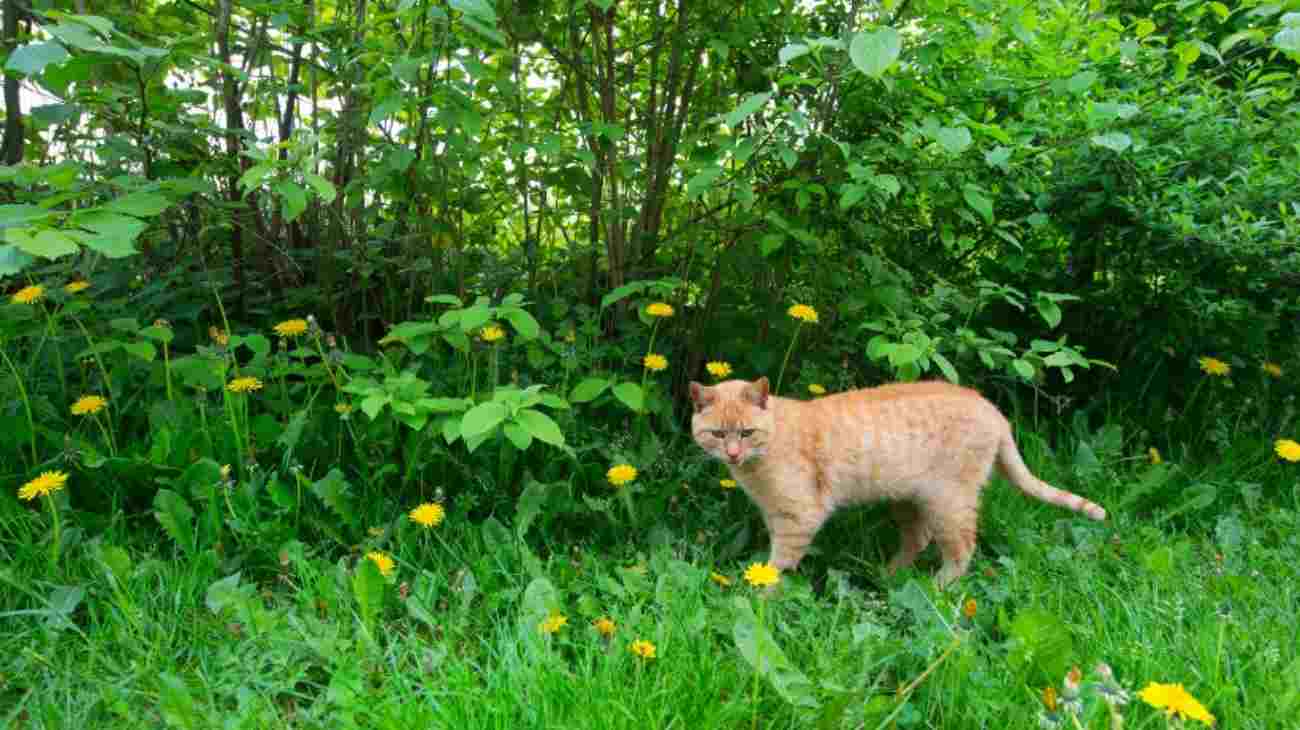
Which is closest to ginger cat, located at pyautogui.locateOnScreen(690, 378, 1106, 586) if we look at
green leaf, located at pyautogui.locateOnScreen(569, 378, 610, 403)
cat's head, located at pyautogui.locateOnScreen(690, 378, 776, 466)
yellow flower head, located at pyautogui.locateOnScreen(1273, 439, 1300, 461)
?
cat's head, located at pyautogui.locateOnScreen(690, 378, 776, 466)

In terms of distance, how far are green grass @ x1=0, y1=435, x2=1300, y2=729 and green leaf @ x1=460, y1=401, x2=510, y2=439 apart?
459 mm

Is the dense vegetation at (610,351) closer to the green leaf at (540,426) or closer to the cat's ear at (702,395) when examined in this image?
the green leaf at (540,426)

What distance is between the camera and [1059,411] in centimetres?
A: 376

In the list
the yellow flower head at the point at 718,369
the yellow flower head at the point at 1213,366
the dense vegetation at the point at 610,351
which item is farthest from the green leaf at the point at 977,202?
the yellow flower head at the point at 1213,366

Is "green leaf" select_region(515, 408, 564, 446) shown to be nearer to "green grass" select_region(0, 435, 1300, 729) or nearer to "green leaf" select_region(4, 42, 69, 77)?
"green grass" select_region(0, 435, 1300, 729)

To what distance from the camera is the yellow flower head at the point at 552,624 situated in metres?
2.17

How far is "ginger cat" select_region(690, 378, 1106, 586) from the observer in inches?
107

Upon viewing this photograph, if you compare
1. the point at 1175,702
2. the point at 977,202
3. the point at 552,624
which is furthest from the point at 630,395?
the point at 1175,702

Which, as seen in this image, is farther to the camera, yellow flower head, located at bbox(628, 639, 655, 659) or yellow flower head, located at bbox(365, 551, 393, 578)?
yellow flower head, located at bbox(365, 551, 393, 578)

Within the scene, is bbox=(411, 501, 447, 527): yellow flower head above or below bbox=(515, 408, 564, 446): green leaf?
below

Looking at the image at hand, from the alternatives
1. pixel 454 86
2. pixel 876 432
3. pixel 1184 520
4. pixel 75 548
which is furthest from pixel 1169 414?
pixel 75 548

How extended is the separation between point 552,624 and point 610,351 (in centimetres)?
139

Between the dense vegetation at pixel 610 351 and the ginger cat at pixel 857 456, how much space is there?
15 cm

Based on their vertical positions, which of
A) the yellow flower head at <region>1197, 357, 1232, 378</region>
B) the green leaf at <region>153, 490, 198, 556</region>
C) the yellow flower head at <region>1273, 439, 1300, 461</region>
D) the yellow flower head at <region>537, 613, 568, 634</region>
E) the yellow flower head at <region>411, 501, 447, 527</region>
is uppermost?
the yellow flower head at <region>1197, 357, 1232, 378</region>
